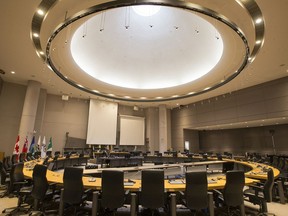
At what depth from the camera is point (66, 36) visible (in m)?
5.95

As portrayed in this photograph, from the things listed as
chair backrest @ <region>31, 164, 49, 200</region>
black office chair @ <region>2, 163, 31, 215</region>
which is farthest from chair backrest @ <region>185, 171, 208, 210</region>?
black office chair @ <region>2, 163, 31, 215</region>

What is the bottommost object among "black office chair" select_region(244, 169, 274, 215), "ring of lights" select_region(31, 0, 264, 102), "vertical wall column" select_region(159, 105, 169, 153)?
"black office chair" select_region(244, 169, 274, 215)

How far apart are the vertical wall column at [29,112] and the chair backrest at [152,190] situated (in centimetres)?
931

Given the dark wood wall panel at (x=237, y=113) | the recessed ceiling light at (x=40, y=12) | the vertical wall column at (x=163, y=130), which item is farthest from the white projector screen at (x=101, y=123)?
the recessed ceiling light at (x=40, y=12)

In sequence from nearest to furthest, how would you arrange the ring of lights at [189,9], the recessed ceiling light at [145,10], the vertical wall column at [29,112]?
1. the ring of lights at [189,9]
2. the recessed ceiling light at [145,10]
3. the vertical wall column at [29,112]

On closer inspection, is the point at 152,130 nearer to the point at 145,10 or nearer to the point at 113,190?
the point at 145,10

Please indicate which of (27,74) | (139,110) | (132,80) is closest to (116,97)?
(132,80)

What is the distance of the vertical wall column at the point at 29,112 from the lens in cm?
952

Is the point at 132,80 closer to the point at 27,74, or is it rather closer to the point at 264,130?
the point at 27,74

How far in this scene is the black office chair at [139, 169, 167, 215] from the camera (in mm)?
2930

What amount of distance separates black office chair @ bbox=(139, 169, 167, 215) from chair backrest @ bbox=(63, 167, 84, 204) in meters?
1.14

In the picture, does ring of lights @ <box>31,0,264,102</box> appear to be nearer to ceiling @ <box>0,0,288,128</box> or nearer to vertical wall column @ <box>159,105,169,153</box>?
ceiling @ <box>0,0,288,128</box>

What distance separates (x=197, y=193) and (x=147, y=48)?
7.79m

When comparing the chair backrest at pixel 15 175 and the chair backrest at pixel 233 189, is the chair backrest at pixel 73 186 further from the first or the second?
the chair backrest at pixel 233 189
